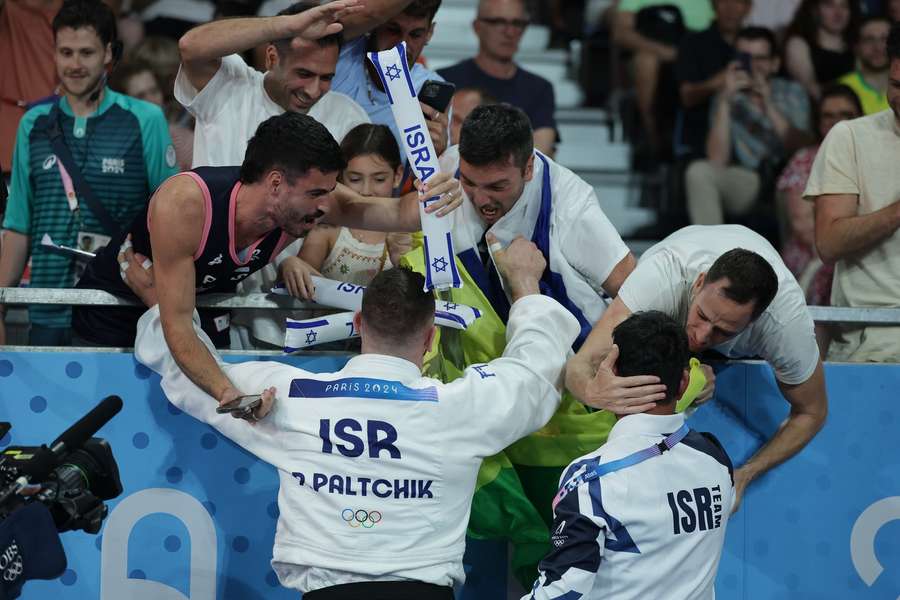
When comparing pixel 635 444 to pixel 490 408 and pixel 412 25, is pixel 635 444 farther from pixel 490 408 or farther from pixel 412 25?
pixel 412 25

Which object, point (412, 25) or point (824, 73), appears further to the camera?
point (824, 73)

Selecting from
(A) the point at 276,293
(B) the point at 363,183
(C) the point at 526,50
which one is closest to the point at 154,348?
(A) the point at 276,293

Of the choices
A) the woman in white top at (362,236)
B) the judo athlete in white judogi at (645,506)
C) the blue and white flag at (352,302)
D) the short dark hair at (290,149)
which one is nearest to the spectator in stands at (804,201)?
the woman in white top at (362,236)

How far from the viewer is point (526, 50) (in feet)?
29.0

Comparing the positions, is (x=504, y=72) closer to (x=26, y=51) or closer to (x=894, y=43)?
(x=894, y=43)

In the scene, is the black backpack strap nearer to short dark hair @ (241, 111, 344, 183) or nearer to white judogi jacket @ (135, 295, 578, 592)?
short dark hair @ (241, 111, 344, 183)

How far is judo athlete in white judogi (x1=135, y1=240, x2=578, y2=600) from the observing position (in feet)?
11.5

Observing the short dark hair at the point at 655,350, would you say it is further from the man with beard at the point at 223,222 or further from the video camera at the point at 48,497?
the video camera at the point at 48,497

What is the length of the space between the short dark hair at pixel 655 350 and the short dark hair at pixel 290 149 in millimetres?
1174

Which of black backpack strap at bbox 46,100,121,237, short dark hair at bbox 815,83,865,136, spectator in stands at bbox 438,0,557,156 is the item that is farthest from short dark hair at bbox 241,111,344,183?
short dark hair at bbox 815,83,865,136

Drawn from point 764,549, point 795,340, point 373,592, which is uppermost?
point 795,340

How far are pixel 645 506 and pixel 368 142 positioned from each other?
212 centimetres

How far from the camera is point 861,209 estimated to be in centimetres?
500

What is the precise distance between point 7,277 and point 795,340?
3.36 m
